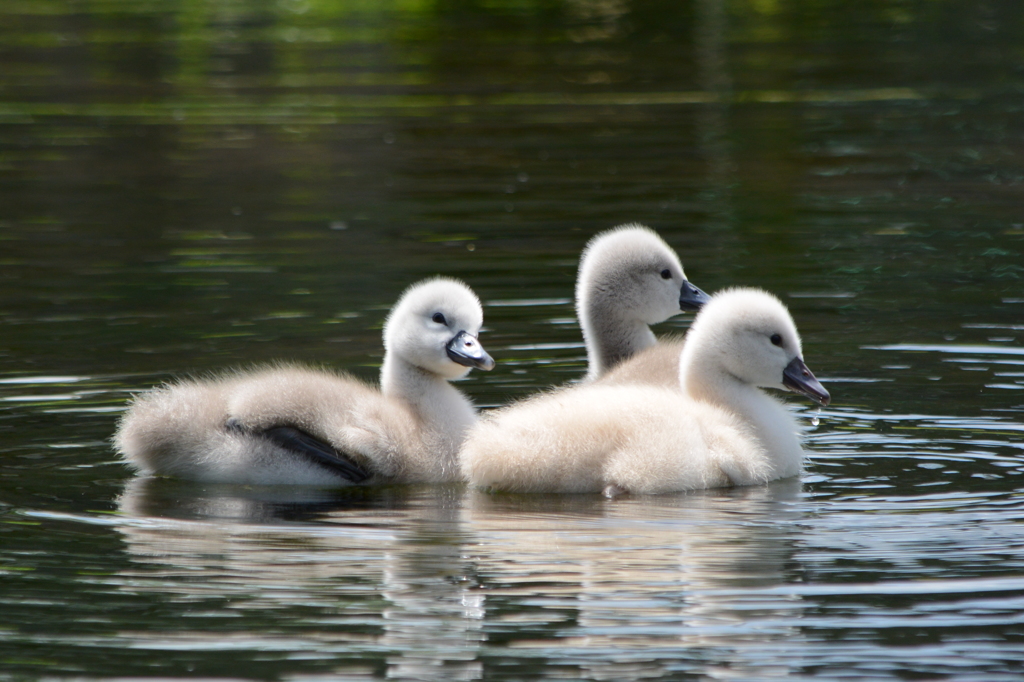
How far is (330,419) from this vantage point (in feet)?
24.4

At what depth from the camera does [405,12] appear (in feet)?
124

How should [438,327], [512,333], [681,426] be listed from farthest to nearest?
1. [512,333]
2. [438,327]
3. [681,426]

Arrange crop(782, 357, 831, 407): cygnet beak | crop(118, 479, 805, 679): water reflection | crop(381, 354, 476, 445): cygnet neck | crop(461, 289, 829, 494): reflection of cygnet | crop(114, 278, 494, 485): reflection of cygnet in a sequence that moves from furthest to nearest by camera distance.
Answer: crop(381, 354, 476, 445): cygnet neck → crop(782, 357, 831, 407): cygnet beak → crop(114, 278, 494, 485): reflection of cygnet → crop(461, 289, 829, 494): reflection of cygnet → crop(118, 479, 805, 679): water reflection

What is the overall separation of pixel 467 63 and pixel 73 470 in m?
21.8

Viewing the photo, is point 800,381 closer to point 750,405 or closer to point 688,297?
point 750,405

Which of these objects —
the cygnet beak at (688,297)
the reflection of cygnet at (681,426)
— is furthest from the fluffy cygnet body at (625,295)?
the reflection of cygnet at (681,426)

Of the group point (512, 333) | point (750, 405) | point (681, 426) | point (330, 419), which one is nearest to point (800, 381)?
point (750, 405)

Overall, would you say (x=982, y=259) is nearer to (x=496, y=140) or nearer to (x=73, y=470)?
(x=73, y=470)

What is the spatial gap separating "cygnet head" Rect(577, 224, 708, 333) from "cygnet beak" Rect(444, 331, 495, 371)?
1.44m

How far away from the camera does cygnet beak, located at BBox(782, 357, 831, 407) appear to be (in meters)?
7.62

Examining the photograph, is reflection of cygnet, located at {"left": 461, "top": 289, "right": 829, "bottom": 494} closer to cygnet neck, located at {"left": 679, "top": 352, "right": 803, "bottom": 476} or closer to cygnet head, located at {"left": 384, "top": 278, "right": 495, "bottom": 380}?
cygnet neck, located at {"left": 679, "top": 352, "right": 803, "bottom": 476}

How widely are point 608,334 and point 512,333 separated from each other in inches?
54.3

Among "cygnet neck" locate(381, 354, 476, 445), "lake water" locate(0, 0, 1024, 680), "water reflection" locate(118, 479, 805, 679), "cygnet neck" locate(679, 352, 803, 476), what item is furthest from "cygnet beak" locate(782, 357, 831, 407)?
"cygnet neck" locate(381, 354, 476, 445)

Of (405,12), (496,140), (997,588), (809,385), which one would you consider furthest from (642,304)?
(405,12)
